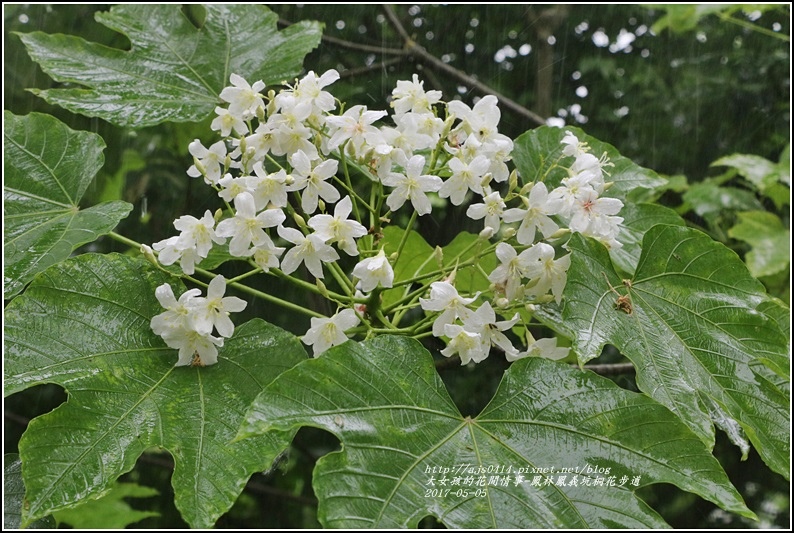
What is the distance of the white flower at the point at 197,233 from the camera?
3.46 feet

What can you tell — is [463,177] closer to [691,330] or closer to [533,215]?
[533,215]

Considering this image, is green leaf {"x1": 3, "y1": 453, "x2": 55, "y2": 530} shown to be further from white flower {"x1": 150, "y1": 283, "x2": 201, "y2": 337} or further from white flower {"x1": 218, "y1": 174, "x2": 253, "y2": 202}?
white flower {"x1": 218, "y1": 174, "x2": 253, "y2": 202}

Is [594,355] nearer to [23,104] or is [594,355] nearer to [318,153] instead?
[318,153]

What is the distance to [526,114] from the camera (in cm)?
203

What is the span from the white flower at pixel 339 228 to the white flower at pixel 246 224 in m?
0.05

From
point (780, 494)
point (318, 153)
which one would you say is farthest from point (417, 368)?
point (780, 494)

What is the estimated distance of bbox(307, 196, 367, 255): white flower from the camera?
1.05m

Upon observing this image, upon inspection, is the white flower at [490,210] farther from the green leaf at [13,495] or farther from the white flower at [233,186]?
the green leaf at [13,495]

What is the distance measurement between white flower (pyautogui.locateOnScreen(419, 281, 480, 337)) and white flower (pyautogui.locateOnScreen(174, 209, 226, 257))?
12.7 inches

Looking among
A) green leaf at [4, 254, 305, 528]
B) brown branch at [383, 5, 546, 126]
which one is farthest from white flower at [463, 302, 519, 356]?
brown branch at [383, 5, 546, 126]

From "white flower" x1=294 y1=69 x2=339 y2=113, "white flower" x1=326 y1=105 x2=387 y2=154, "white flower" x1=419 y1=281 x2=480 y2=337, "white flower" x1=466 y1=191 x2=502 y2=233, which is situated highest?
"white flower" x1=294 y1=69 x2=339 y2=113

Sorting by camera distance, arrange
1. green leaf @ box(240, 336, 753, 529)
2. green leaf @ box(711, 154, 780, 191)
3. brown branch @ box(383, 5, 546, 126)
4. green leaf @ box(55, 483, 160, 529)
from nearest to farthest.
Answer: green leaf @ box(240, 336, 753, 529)
green leaf @ box(55, 483, 160, 529)
brown branch @ box(383, 5, 546, 126)
green leaf @ box(711, 154, 780, 191)

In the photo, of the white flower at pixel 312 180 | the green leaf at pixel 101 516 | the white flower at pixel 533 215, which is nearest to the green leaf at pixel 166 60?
the white flower at pixel 312 180

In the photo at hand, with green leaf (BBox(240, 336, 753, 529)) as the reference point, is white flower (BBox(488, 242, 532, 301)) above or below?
above
